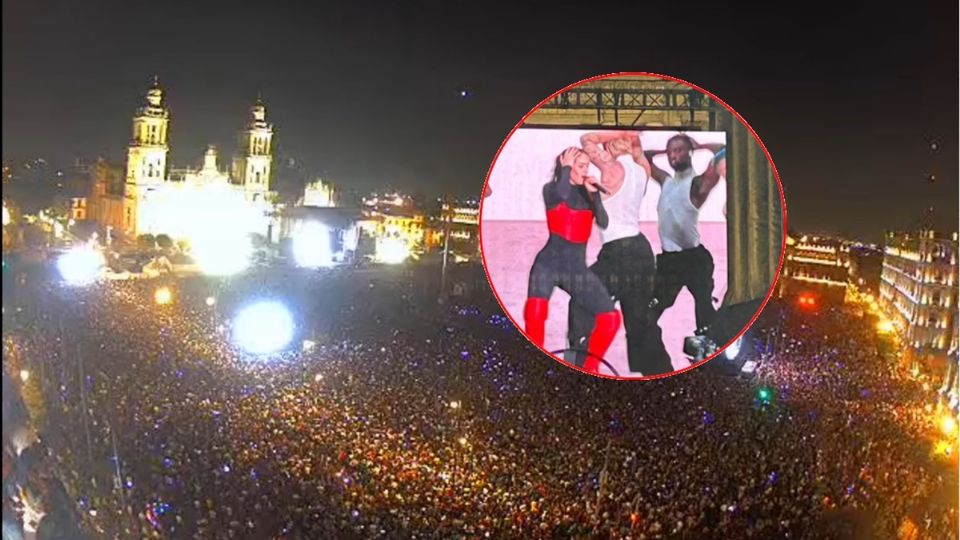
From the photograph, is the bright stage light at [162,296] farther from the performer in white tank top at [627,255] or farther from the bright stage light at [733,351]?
the bright stage light at [733,351]

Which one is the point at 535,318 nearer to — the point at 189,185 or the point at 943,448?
the point at 189,185

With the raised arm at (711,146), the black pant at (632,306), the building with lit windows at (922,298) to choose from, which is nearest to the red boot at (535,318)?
the black pant at (632,306)

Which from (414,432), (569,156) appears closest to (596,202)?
(569,156)

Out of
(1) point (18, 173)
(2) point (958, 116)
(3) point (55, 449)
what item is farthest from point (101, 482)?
(2) point (958, 116)

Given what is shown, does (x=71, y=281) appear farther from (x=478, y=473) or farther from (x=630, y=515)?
(x=630, y=515)

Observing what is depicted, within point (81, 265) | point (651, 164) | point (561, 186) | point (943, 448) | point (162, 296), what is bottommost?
point (943, 448)

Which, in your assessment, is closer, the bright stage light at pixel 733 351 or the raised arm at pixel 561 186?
the raised arm at pixel 561 186
